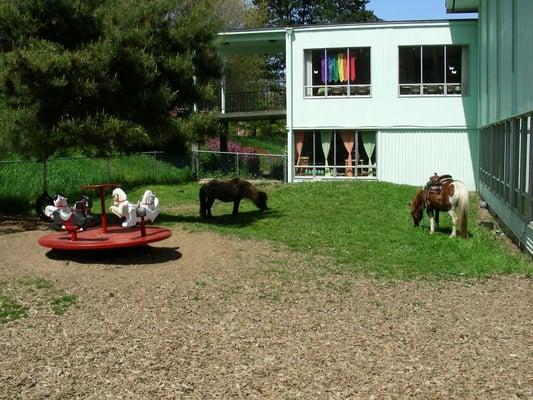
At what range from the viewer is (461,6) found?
28562mm

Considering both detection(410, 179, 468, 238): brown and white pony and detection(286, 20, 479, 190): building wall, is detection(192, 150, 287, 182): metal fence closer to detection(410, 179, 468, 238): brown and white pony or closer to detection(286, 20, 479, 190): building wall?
detection(286, 20, 479, 190): building wall

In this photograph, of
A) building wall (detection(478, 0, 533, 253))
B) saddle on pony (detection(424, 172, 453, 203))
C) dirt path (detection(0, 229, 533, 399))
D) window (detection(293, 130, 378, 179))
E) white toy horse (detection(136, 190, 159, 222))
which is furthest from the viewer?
window (detection(293, 130, 378, 179))

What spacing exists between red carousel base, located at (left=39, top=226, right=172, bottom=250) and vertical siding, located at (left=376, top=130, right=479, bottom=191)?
18172 millimetres

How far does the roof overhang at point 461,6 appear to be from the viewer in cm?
2741

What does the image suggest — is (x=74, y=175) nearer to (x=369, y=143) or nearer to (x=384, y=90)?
(x=369, y=143)

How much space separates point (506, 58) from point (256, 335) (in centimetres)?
1185

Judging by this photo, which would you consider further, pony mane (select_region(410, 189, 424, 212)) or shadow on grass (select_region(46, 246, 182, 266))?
pony mane (select_region(410, 189, 424, 212))

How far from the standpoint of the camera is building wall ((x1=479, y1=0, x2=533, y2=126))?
13.4 m

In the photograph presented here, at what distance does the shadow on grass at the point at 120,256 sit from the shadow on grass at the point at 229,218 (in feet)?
15.5

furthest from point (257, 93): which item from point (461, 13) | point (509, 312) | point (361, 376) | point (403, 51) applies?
point (361, 376)

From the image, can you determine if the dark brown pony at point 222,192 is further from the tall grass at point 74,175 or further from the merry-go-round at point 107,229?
the merry-go-round at point 107,229

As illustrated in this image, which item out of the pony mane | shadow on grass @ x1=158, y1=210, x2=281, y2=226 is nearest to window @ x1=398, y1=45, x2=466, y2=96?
shadow on grass @ x1=158, y1=210, x2=281, y2=226

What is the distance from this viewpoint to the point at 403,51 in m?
28.2

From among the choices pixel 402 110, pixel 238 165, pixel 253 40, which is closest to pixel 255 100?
pixel 253 40
